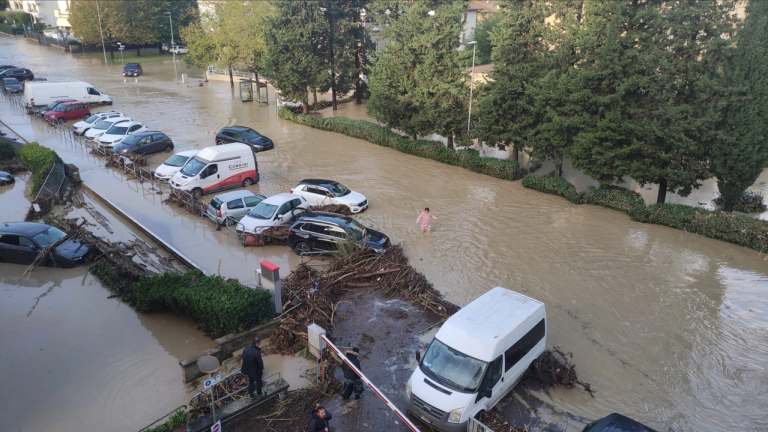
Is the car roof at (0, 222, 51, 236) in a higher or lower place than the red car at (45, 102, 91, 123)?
lower

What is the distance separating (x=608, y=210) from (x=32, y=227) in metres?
22.3

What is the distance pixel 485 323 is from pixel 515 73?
727 inches

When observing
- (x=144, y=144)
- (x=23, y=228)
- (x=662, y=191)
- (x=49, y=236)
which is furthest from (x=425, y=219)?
(x=144, y=144)

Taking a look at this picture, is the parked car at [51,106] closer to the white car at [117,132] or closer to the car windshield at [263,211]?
the white car at [117,132]

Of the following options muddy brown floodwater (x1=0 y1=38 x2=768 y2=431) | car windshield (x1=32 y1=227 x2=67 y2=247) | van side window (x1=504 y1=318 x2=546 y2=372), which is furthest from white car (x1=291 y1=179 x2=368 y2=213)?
van side window (x1=504 y1=318 x2=546 y2=372)

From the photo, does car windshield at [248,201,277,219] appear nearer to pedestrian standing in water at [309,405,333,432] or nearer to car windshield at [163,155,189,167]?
car windshield at [163,155,189,167]

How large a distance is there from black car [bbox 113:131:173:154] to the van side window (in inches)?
989

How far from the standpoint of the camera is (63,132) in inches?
1348

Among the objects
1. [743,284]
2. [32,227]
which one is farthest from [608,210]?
[32,227]

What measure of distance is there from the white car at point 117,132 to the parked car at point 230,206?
13088mm

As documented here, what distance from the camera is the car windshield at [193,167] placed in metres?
23.6

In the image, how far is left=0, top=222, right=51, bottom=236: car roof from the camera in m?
17.4

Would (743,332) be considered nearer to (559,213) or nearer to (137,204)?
(559,213)

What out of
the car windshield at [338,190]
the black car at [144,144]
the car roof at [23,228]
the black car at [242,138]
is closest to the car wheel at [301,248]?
the car windshield at [338,190]
